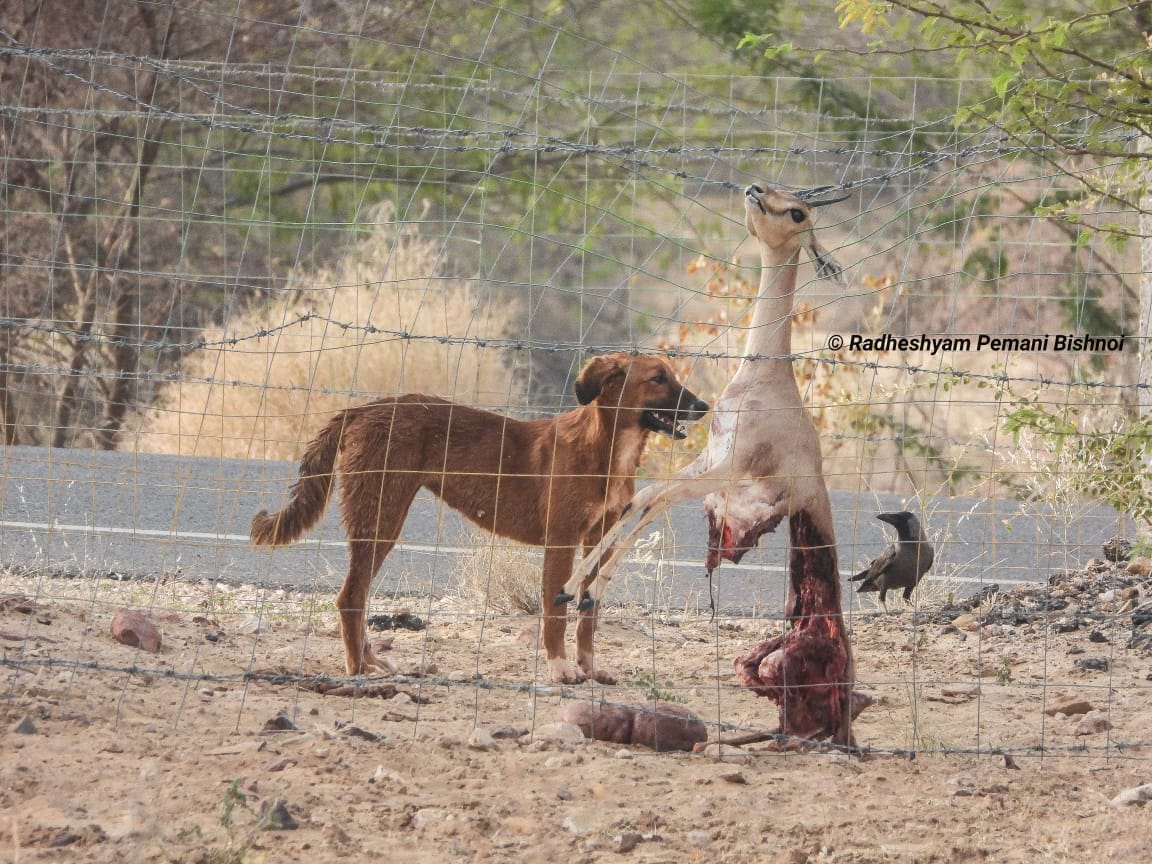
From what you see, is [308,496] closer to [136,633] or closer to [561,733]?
[136,633]

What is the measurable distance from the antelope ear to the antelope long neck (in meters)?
0.06

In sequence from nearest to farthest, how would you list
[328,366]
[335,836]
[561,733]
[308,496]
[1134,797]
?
[335,836]
[1134,797]
[561,733]
[308,496]
[328,366]

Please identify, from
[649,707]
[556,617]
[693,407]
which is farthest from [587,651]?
[693,407]

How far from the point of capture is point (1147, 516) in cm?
645

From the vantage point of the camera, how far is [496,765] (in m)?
4.51

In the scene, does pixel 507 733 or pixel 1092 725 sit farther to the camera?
pixel 1092 725

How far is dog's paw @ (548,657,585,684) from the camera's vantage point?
5.69 m

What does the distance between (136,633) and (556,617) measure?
5.57 feet

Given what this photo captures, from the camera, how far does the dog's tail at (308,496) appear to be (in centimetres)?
569

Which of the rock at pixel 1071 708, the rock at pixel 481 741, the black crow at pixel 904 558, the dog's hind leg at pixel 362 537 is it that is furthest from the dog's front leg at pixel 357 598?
the rock at pixel 1071 708

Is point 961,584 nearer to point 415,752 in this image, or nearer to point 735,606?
point 735,606

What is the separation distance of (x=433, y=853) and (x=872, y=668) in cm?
305

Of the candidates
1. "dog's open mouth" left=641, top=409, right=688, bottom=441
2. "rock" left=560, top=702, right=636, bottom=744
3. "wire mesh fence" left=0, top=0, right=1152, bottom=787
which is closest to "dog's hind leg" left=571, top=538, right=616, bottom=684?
"wire mesh fence" left=0, top=0, right=1152, bottom=787

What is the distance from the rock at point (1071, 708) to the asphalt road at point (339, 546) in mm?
1382
